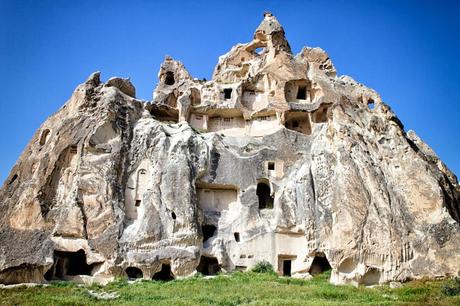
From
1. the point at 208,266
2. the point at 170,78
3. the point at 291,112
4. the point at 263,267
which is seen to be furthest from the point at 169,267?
the point at 170,78

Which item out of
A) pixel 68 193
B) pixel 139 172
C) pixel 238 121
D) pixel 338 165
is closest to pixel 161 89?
pixel 238 121

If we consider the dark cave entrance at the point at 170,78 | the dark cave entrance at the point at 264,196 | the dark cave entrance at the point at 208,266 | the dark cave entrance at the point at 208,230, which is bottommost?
the dark cave entrance at the point at 208,266

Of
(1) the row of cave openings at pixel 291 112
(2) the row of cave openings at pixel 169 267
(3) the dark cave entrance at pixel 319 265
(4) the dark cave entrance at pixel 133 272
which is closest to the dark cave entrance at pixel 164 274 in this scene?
(2) the row of cave openings at pixel 169 267

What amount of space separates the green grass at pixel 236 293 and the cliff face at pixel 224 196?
201 centimetres

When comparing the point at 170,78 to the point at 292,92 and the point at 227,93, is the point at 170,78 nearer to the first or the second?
the point at 227,93

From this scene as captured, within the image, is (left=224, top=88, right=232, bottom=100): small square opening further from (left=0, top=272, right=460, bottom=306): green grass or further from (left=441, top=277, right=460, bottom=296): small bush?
(left=441, top=277, right=460, bottom=296): small bush

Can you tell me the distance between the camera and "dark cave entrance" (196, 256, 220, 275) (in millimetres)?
28797

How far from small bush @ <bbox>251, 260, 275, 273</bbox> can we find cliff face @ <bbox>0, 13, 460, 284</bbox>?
1.52 feet

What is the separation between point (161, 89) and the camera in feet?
128

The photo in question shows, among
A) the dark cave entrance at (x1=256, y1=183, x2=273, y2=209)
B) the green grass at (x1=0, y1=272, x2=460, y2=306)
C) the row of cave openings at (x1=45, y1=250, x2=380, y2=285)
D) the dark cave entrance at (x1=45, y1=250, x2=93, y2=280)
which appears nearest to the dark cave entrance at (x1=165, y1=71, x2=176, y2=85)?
the dark cave entrance at (x1=256, y1=183, x2=273, y2=209)

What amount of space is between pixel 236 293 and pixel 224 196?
35.4 feet

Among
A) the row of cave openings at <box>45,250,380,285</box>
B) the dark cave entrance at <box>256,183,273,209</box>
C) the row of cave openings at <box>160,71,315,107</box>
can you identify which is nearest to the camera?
the row of cave openings at <box>45,250,380,285</box>

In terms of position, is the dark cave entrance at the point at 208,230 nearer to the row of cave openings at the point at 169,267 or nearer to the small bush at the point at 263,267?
the row of cave openings at the point at 169,267

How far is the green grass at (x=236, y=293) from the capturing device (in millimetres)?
19578
